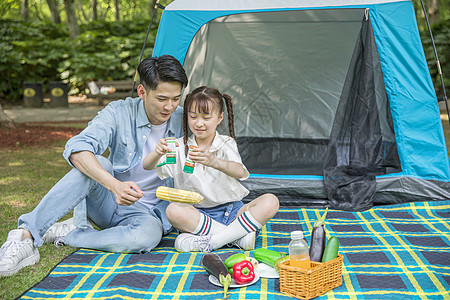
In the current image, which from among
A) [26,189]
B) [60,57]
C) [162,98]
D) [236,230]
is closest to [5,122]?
[26,189]

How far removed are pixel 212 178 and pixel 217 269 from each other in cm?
68

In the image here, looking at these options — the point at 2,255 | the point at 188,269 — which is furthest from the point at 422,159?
→ the point at 2,255

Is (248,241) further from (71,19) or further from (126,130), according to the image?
(71,19)

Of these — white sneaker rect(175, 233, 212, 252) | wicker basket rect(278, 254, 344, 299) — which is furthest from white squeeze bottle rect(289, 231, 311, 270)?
white sneaker rect(175, 233, 212, 252)

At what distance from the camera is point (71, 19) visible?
1133 centimetres

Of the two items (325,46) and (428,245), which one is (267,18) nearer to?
(325,46)

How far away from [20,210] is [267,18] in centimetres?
284

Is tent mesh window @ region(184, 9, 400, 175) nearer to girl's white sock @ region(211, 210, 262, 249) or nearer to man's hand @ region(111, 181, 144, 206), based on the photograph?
girl's white sock @ region(211, 210, 262, 249)

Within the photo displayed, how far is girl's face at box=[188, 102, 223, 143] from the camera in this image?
8.55 ft

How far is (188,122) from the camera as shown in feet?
9.13

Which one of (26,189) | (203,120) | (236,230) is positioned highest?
(203,120)

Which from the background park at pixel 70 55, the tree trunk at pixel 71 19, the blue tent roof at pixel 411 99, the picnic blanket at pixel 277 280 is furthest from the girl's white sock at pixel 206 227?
the tree trunk at pixel 71 19

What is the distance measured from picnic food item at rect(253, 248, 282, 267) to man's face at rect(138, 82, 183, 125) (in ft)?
2.78

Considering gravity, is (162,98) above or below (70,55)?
below
